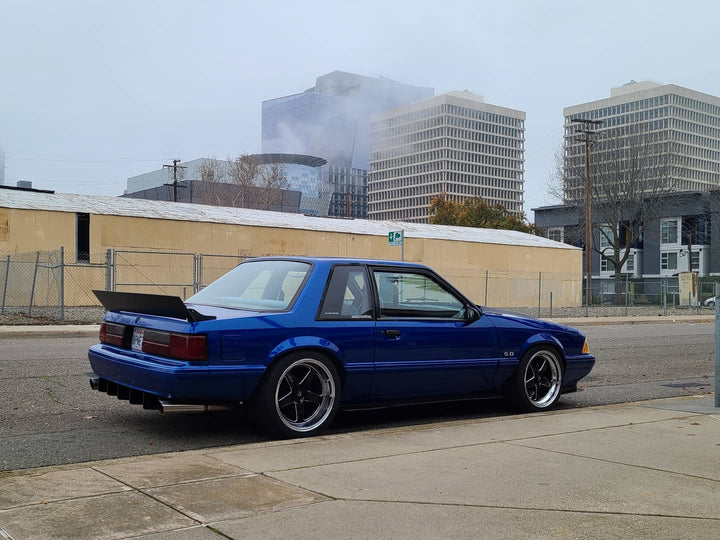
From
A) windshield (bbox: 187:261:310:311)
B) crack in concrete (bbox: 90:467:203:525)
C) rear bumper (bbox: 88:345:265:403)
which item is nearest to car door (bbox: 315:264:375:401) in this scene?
windshield (bbox: 187:261:310:311)

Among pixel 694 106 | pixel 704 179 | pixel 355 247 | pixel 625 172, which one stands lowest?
pixel 355 247

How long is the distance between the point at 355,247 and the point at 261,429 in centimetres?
2875

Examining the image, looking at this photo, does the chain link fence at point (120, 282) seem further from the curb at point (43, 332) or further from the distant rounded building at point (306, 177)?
the distant rounded building at point (306, 177)

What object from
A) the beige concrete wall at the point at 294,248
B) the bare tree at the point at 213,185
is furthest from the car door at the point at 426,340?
the bare tree at the point at 213,185

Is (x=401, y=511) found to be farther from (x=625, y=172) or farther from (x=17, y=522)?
(x=625, y=172)

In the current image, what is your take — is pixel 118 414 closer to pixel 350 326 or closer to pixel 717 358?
pixel 350 326

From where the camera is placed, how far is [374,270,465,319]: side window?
6758 millimetres

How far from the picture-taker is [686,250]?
237 feet

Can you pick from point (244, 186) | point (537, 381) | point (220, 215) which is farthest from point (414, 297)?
point (244, 186)

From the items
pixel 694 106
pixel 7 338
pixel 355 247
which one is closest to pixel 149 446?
pixel 7 338

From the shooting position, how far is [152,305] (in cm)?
608

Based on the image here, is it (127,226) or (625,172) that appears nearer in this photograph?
(127,226)

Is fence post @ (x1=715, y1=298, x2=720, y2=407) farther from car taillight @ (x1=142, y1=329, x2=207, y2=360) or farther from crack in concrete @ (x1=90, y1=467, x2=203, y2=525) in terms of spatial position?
crack in concrete @ (x1=90, y1=467, x2=203, y2=525)

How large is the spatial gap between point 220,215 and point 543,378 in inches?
1063
